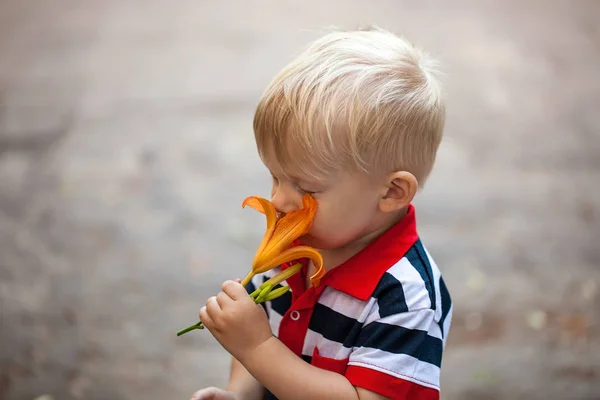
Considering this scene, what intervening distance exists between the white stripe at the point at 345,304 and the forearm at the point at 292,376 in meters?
0.09

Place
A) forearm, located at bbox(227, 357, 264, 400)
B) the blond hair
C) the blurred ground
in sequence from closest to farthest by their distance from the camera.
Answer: the blond hair → forearm, located at bbox(227, 357, 264, 400) → the blurred ground

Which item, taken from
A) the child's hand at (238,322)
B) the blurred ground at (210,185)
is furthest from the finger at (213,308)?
the blurred ground at (210,185)

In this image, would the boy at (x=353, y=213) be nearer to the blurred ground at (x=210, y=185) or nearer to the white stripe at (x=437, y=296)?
the white stripe at (x=437, y=296)

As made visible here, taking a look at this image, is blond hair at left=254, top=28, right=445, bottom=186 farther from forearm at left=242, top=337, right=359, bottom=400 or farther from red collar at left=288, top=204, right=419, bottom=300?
forearm at left=242, top=337, right=359, bottom=400

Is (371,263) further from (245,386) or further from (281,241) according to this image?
(245,386)

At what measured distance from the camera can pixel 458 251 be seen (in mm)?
2232

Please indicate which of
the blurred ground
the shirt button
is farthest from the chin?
the blurred ground

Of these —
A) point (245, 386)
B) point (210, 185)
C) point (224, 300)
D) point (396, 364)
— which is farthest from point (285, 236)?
point (210, 185)

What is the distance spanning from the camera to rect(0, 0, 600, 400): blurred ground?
1.90 meters

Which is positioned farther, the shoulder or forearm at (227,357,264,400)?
forearm at (227,357,264,400)

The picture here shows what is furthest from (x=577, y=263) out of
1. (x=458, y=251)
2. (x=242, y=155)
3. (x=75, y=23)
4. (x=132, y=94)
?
(x=75, y=23)

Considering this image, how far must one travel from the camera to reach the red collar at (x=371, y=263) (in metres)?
1.08

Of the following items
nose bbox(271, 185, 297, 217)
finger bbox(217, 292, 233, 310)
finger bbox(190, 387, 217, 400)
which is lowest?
finger bbox(190, 387, 217, 400)

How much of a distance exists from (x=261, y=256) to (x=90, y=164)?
1.62 m
